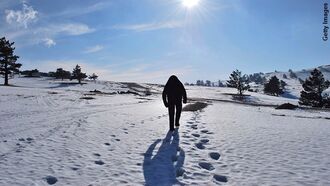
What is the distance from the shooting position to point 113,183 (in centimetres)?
640

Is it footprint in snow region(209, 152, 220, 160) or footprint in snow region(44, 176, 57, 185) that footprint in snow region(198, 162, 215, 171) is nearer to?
footprint in snow region(209, 152, 220, 160)

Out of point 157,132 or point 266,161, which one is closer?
point 266,161

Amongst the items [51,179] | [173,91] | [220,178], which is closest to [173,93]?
[173,91]

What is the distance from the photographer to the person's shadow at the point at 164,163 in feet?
22.1

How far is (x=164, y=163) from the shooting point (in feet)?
26.5

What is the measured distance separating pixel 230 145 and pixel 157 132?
11.6 ft

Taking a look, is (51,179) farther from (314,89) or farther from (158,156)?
(314,89)

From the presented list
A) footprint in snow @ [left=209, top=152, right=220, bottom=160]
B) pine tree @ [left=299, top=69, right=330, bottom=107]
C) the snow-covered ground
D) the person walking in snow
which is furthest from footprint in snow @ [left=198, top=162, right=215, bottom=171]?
pine tree @ [left=299, top=69, right=330, bottom=107]

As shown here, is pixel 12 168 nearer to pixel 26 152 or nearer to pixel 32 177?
pixel 32 177

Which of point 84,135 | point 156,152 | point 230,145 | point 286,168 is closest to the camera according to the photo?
point 286,168

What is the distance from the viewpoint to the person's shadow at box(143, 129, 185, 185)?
673cm

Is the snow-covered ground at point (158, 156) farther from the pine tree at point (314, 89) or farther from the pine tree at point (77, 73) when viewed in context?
the pine tree at point (77, 73)

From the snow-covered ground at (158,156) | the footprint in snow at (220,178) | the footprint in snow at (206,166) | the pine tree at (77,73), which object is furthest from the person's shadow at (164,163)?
the pine tree at (77,73)

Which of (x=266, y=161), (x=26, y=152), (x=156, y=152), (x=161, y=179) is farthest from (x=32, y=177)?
(x=266, y=161)
